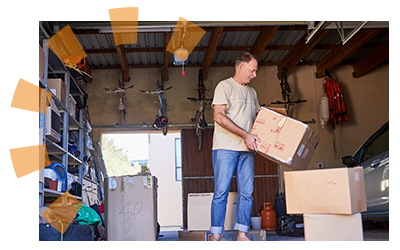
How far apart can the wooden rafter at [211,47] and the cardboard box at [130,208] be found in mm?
3111

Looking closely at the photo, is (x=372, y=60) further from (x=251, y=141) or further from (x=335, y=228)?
(x=335, y=228)

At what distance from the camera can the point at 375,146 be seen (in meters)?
4.25

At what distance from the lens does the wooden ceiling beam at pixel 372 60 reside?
276 inches

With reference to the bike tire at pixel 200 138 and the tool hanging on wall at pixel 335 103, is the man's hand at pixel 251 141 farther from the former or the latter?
the tool hanging on wall at pixel 335 103

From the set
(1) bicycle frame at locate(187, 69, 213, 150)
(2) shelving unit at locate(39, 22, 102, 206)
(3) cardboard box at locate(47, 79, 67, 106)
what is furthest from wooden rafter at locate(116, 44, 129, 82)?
(3) cardboard box at locate(47, 79, 67, 106)

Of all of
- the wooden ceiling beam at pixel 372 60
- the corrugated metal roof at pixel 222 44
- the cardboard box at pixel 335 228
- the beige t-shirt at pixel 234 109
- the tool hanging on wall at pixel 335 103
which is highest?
the corrugated metal roof at pixel 222 44

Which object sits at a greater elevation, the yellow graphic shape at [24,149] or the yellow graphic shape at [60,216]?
the yellow graphic shape at [24,149]

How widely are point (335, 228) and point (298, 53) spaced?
529cm

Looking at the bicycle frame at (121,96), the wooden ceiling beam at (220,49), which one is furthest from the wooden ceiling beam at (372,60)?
the bicycle frame at (121,96)

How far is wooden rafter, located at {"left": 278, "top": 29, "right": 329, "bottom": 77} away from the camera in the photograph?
646 cm

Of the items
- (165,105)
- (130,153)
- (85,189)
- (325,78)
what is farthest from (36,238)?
(130,153)

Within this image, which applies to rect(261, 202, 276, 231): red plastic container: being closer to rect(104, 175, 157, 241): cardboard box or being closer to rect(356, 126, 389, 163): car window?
rect(356, 126, 389, 163): car window

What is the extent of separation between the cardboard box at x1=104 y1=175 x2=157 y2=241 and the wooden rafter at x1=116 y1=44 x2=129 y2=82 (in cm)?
352

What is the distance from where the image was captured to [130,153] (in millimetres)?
34188
